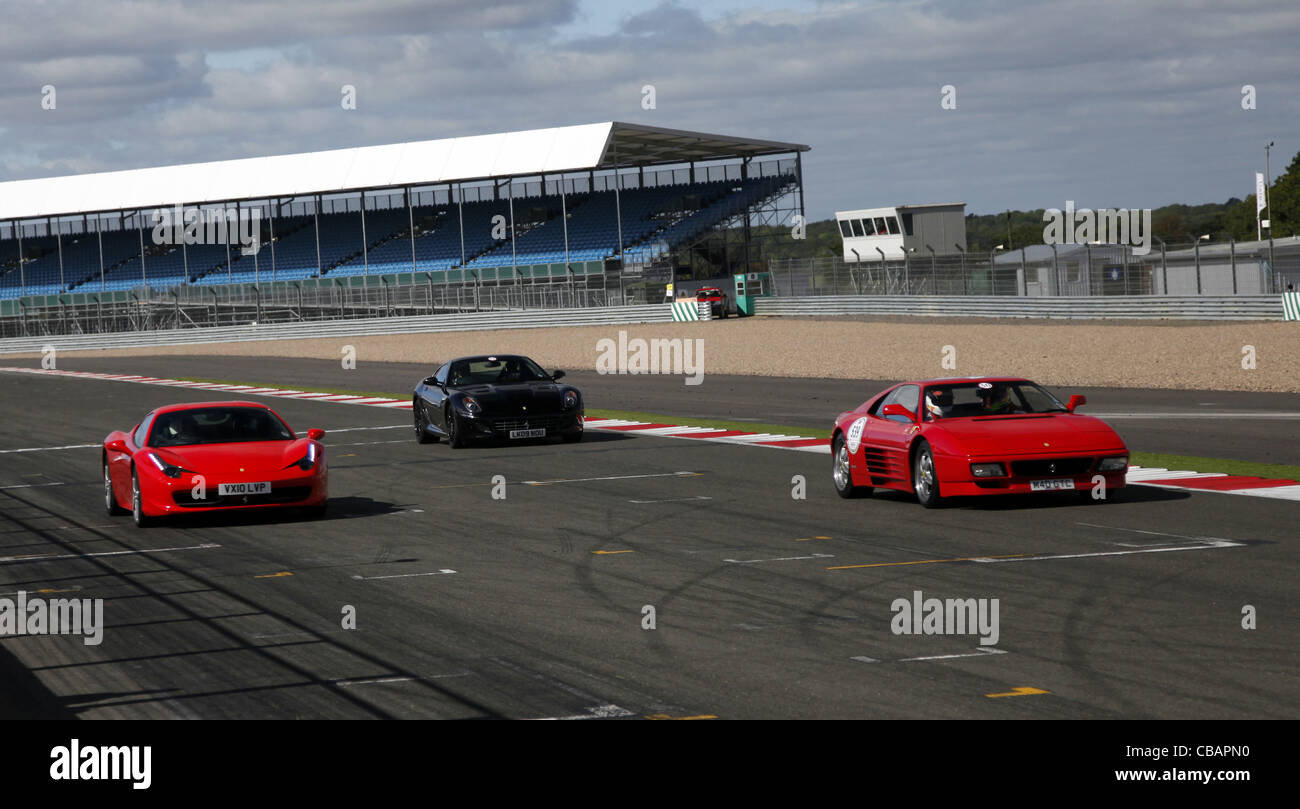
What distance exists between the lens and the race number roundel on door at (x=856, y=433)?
14.8 meters

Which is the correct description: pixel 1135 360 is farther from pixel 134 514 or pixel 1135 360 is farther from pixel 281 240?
pixel 281 240

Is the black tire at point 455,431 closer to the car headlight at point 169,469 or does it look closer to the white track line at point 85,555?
the car headlight at point 169,469

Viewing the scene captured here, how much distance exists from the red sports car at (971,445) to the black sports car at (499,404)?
262 inches

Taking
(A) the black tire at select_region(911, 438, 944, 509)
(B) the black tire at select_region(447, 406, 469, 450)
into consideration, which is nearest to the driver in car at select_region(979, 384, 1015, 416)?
(A) the black tire at select_region(911, 438, 944, 509)

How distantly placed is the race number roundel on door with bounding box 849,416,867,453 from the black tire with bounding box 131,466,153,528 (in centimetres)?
649

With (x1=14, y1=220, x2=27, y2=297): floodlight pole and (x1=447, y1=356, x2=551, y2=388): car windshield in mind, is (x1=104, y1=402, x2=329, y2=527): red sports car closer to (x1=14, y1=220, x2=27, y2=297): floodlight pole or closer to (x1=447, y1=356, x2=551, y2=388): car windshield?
(x1=447, y1=356, x2=551, y2=388): car windshield

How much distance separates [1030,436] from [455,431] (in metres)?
9.46

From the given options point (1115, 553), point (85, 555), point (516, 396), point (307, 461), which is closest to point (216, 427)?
point (307, 461)

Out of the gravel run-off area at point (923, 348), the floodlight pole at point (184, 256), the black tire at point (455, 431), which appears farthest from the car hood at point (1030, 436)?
the floodlight pole at point (184, 256)

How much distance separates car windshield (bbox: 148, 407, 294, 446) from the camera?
14.8 m

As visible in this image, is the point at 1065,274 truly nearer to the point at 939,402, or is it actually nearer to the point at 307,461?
the point at 939,402
